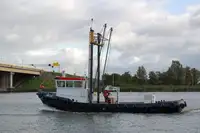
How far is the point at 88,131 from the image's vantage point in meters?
45.3

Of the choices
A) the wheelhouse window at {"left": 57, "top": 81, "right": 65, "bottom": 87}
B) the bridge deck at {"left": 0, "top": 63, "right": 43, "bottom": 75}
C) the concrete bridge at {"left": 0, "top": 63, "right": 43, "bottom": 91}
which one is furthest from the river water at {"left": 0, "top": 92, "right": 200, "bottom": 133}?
the concrete bridge at {"left": 0, "top": 63, "right": 43, "bottom": 91}

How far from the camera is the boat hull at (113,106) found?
60375mm

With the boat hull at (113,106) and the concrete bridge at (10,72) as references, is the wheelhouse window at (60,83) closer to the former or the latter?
the boat hull at (113,106)

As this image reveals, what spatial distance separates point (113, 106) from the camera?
200ft

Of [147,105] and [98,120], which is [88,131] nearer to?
→ [98,120]

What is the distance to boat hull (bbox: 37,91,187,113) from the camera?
60.4m

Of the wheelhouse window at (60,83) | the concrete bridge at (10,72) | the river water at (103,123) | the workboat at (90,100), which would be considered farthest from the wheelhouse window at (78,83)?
the concrete bridge at (10,72)

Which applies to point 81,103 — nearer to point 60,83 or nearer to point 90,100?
point 90,100

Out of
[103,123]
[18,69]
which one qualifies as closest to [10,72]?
[18,69]

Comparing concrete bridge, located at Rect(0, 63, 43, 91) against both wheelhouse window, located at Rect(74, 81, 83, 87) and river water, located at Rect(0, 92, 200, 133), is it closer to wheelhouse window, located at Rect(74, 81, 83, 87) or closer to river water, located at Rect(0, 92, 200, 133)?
wheelhouse window, located at Rect(74, 81, 83, 87)

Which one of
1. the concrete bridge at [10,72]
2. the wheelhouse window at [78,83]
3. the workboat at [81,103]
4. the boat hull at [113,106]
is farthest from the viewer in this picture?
the concrete bridge at [10,72]

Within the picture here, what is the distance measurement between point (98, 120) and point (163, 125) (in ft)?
30.5

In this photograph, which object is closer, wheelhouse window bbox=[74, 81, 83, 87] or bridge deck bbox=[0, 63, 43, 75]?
wheelhouse window bbox=[74, 81, 83, 87]

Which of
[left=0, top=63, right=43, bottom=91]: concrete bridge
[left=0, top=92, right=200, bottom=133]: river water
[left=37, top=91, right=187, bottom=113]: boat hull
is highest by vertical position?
[left=0, top=63, right=43, bottom=91]: concrete bridge
